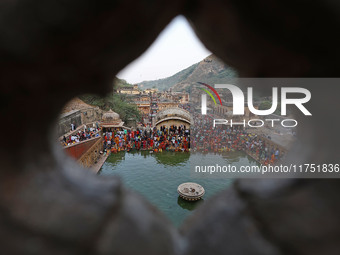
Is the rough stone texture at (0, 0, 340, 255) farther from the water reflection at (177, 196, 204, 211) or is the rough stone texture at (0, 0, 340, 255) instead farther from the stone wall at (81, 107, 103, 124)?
the stone wall at (81, 107, 103, 124)

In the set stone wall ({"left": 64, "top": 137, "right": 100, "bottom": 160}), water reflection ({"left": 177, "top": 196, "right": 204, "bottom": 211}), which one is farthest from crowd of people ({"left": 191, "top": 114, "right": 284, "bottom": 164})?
stone wall ({"left": 64, "top": 137, "right": 100, "bottom": 160})

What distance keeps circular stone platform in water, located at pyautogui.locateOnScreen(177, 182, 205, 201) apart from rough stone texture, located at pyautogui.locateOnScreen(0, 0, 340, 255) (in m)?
9.91

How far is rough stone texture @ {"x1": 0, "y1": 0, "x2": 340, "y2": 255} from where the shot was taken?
770 mm

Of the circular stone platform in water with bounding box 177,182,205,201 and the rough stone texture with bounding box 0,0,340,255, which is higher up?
the rough stone texture with bounding box 0,0,340,255

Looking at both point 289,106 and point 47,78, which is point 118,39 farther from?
point 289,106

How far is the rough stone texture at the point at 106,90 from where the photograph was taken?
30.3 inches

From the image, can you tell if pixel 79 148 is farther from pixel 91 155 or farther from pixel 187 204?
pixel 187 204

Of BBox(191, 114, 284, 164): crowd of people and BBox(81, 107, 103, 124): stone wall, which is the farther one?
BBox(81, 107, 103, 124): stone wall

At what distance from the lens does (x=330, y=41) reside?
0.79 m

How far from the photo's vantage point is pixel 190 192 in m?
10.9

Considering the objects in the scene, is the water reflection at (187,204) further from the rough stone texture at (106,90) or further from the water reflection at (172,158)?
the rough stone texture at (106,90)

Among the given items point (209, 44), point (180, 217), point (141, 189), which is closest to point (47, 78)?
point (209, 44)

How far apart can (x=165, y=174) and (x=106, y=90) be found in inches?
528

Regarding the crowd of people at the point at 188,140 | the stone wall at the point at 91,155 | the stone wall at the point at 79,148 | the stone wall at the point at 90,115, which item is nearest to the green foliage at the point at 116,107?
the stone wall at the point at 90,115
